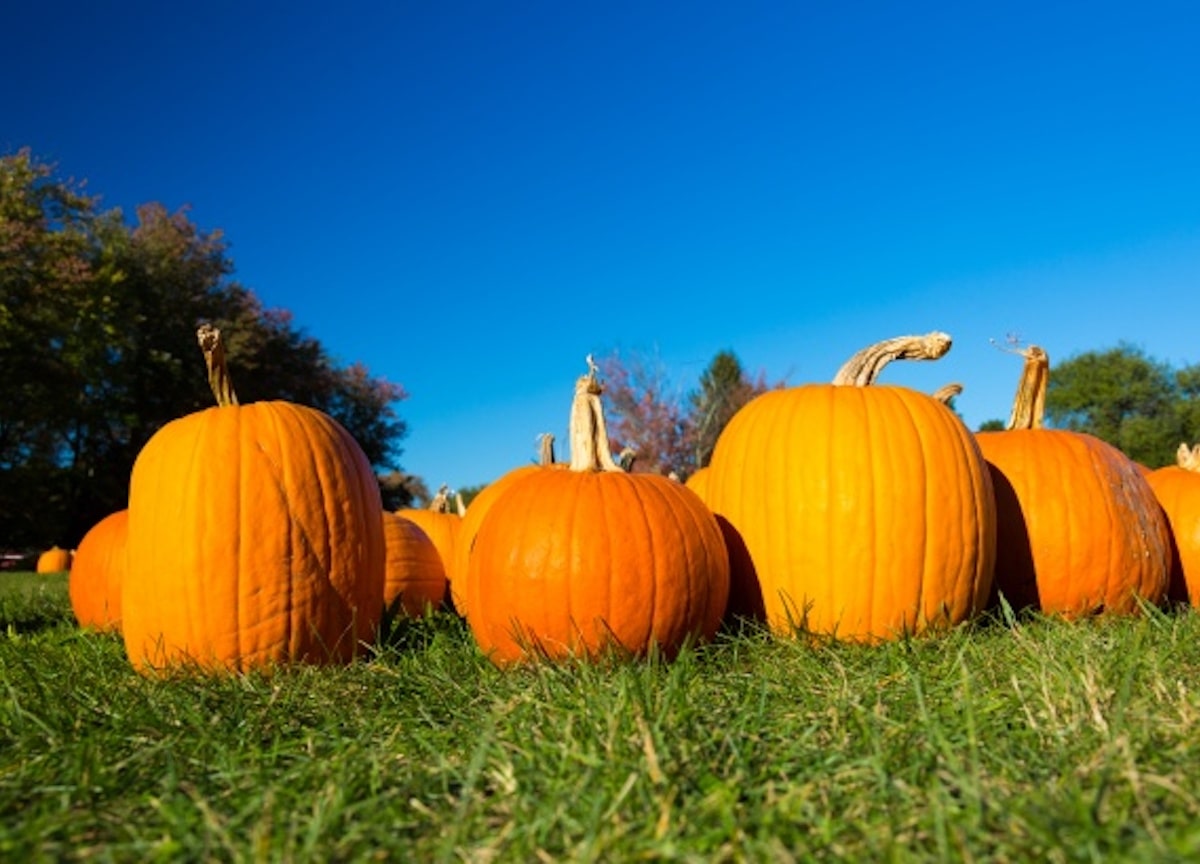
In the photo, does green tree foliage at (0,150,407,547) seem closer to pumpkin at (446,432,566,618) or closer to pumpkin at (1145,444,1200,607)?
pumpkin at (446,432,566,618)

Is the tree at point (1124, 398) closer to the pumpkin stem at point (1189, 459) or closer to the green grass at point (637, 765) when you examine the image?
the pumpkin stem at point (1189, 459)

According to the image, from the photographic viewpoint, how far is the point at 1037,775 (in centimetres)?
165

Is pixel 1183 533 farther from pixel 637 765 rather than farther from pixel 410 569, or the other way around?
pixel 637 765

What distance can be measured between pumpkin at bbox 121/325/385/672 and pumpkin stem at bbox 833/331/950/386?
1898 millimetres

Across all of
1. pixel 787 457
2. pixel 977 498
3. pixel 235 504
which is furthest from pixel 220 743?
pixel 977 498

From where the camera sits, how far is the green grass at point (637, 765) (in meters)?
1.45

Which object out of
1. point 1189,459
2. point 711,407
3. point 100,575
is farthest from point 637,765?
point 711,407

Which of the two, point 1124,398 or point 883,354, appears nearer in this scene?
point 883,354


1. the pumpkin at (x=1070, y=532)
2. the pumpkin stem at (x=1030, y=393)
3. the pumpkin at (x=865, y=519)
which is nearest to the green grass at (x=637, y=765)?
the pumpkin at (x=865, y=519)

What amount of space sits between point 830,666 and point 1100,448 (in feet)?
6.67

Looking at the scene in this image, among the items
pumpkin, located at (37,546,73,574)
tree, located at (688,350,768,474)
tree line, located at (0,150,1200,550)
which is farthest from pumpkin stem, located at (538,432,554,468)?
tree, located at (688,350,768,474)

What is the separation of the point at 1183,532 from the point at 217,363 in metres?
4.17

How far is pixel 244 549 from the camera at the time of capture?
3.22 m

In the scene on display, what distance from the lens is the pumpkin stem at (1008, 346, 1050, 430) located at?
4246 millimetres
